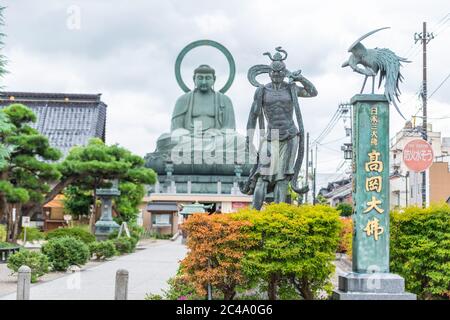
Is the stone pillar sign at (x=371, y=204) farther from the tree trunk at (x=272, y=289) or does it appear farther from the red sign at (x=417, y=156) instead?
the red sign at (x=417, y=156)

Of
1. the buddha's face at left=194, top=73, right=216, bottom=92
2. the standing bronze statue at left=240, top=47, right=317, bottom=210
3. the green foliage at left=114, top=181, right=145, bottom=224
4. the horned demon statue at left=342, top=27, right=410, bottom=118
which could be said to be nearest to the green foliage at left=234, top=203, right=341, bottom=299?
the horned demon statue at left=342, top=27, right=410, bottom=118

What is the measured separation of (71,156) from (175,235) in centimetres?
1185

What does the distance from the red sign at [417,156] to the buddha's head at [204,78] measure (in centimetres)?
2765

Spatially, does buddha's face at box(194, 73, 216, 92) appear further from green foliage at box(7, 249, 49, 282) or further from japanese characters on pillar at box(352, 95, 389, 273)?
japanese characters on pillar at box(352, 95, 389, 273)

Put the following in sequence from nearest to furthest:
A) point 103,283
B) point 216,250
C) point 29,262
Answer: point 216,250
point 103,283
point 29,262

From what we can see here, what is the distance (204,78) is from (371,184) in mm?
34430

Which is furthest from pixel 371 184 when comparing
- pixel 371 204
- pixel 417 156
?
pixel 417 156

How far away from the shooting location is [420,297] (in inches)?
362

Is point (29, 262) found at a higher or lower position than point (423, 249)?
lower

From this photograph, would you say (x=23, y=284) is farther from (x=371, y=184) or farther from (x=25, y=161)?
(x=25, y=161)

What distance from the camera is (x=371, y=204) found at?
818cm

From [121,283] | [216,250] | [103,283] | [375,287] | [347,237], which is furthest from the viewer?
[103,283]
